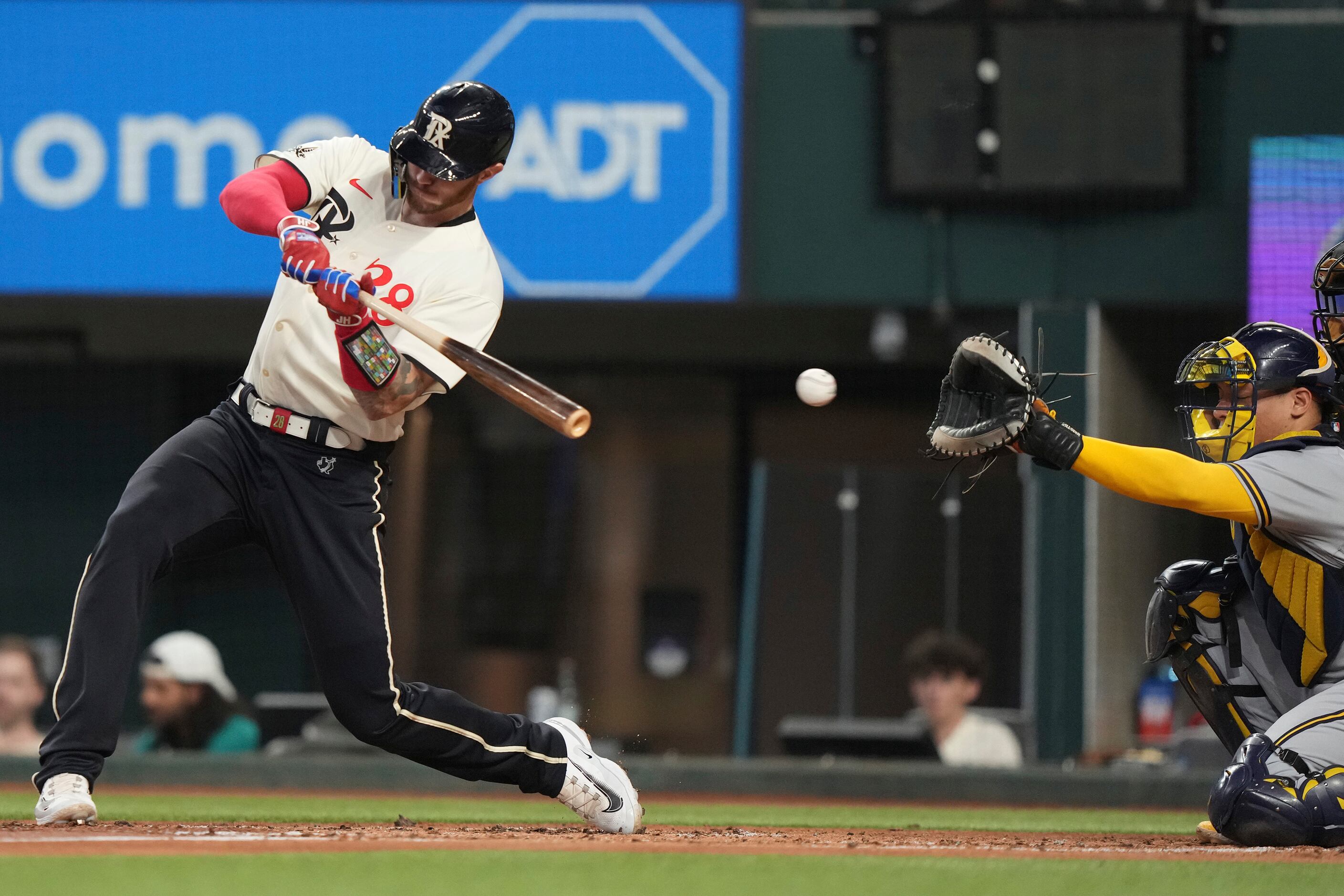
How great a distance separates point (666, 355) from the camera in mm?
10398

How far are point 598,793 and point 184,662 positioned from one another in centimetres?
372

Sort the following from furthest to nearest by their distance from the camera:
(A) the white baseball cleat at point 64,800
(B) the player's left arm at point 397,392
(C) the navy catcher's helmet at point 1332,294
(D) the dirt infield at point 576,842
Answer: (C) the navy catcher's helmet at point 1332,294 → (B) the player's left arm at point 397,392 → (A) the white baseball cleat at point 64,800 → (D) the dirt infield at point 576,842

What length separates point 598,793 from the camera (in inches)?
152

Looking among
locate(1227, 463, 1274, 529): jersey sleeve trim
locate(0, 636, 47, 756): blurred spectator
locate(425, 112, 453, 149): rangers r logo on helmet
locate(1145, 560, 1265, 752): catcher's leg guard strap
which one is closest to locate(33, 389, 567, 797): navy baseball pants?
locate(425, 112, 453, 149): rangers r logo on helmet

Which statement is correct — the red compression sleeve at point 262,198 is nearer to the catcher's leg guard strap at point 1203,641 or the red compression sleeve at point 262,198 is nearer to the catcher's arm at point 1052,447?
the catcher's arm at point 1052,447

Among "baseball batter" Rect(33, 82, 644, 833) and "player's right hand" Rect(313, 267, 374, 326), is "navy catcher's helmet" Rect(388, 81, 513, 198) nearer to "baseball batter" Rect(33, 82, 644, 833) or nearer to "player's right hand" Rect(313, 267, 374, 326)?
"baseball batter" Rect(33, 82, 644, 833)

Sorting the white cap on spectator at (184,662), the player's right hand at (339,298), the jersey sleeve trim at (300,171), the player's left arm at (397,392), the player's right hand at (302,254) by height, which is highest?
the jersey sleeve trim at (300,171)

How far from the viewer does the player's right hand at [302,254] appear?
11.8ft

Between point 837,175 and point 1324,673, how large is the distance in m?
5.08

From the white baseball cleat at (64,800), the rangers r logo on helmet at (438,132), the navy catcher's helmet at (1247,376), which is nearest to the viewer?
the white baseball cleat at (64,800)

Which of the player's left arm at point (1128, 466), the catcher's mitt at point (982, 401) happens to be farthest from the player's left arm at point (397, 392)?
the player's left arm at point (1128, 466)

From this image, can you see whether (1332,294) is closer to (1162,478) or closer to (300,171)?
(1162,478)

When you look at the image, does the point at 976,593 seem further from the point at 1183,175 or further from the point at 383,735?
the point at 383,735

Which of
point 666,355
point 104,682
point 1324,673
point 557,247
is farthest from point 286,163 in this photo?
point 666,355
